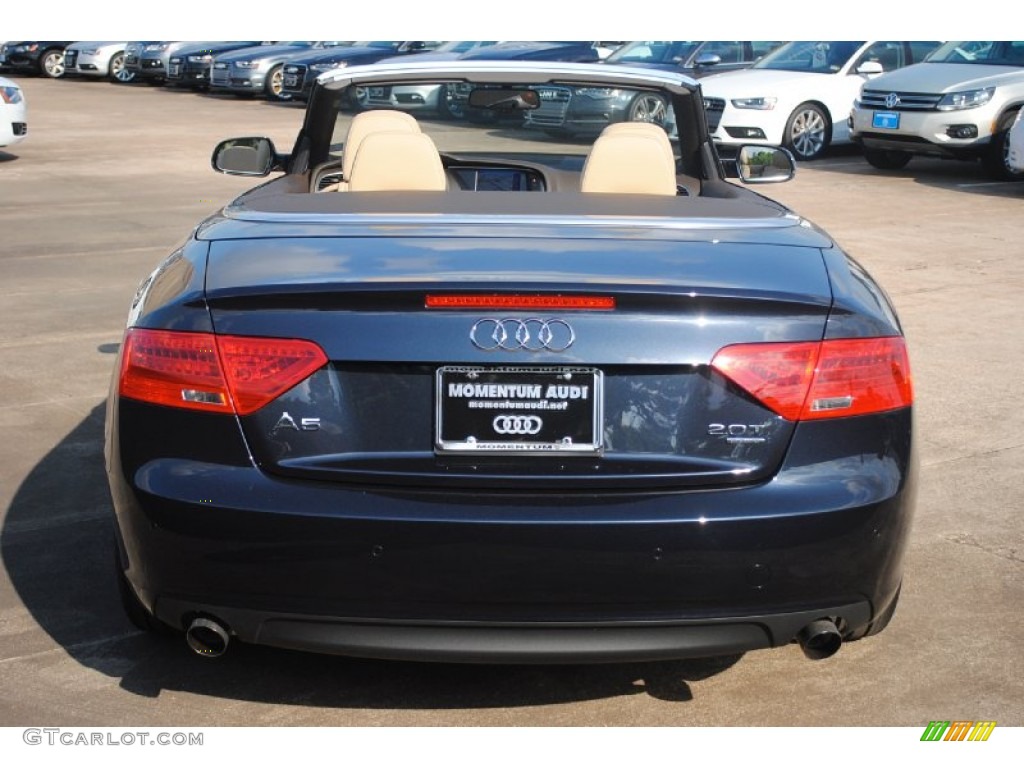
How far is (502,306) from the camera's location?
3326 mm

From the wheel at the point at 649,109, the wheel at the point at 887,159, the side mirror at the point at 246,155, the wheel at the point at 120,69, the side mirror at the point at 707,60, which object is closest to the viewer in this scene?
the wheel at the point at 649,109

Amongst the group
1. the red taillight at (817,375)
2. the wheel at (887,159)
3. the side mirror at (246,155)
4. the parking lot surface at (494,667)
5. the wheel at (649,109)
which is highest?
the wheel at (649,109)

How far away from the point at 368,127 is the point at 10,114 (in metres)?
13.4

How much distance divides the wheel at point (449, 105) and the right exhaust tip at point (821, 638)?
110 inches

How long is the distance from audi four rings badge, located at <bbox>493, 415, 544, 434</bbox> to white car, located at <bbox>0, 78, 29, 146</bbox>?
1554cm

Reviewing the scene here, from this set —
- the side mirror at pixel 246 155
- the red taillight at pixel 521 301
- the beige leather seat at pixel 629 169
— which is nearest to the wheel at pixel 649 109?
the beige leather seat at pixel 629 169

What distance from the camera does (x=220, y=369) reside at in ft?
11.1

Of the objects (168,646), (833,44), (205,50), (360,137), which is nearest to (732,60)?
(833,44)

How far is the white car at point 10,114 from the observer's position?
17578mm

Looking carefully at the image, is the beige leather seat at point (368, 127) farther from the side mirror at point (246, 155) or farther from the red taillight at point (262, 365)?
the red taillight at point (262, 365)

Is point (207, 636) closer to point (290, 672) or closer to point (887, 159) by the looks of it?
point (290, 672)

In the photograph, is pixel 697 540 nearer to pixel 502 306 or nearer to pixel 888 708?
pixel 502 306

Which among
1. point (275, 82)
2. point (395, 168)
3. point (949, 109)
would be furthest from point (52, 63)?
point (395, 168)

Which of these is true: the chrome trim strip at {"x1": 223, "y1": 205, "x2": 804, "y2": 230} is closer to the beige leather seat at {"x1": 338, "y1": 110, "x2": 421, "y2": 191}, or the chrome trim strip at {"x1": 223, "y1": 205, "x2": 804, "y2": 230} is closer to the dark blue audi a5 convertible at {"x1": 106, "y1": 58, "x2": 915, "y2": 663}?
the dark blue audi a5 convertible at {"x1": 106, "y1": 58, "x2": 915, "y2": 663}
